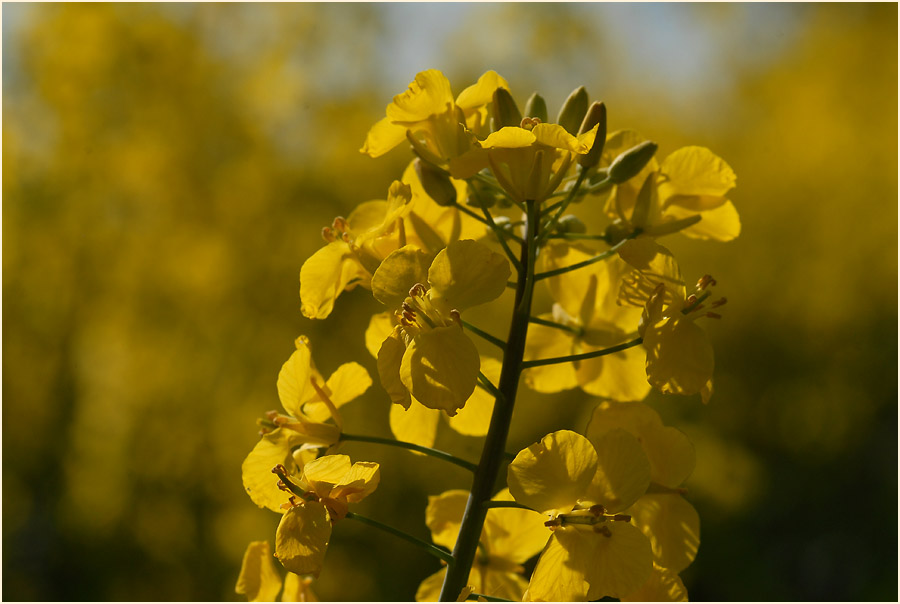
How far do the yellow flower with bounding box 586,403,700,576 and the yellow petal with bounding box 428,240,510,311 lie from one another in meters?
0.17

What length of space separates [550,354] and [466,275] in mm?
229

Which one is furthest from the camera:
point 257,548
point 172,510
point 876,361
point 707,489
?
point 876,361

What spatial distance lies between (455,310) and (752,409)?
3008 mm

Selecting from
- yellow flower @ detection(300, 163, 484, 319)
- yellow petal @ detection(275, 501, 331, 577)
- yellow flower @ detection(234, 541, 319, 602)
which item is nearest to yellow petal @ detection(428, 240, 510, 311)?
yellow flower @ detection(300, 163, 484, 319)

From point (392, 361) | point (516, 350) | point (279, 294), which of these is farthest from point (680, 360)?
point (279, 294)

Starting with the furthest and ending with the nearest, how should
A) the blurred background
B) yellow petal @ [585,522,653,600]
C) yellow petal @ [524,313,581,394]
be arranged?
the blurred background
yellow petal @ [524,313,581,394]
yellow petal @ [585,522,653,600]

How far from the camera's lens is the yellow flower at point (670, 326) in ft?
2.16

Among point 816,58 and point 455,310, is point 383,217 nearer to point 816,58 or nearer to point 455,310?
point 455,310

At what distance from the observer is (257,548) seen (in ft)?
2.60

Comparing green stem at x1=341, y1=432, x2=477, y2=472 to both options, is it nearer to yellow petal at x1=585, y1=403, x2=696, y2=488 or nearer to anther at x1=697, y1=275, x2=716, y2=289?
yellow petal at x1=585, y1=403, x2=696, y2=488

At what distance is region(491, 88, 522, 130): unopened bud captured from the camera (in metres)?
0.71

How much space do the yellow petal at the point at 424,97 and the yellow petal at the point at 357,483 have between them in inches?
12.3

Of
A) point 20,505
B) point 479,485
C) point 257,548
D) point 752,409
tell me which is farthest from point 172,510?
point 479,485

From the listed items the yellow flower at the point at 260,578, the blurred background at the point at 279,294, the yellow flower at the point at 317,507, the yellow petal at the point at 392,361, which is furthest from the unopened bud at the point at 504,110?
the blurred background at the point at 279,294
